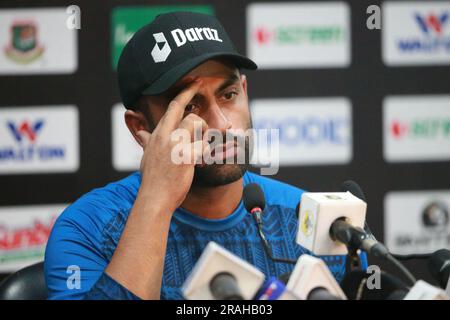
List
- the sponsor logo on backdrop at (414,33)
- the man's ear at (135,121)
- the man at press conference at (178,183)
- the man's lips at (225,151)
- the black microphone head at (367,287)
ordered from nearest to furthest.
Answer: the black microphone head at (367,287)
the man at press conference at (178,183)
the man's lips at (225,151)
the man's ear at (135,121)
the sponsor logo on backdrop at (414,33)

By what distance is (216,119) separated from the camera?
3.90ft

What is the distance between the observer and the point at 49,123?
228 centimetres

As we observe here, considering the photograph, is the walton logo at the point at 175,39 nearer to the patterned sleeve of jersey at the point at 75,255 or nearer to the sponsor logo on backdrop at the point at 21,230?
the patterned sleeve of jersey at the point at 75,255

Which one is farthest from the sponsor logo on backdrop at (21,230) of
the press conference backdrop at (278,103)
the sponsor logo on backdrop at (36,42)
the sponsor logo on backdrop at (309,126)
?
the sponsor logo on backdrop at (309,126)

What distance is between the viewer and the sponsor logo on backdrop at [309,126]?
7.43 ft

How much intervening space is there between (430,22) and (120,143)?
4.41 ft

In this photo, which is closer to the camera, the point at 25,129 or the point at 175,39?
the point at 175,39

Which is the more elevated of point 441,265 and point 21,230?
point 441,265

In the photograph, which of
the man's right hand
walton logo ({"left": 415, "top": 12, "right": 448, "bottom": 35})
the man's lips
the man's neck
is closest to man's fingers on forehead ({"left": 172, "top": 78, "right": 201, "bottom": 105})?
the man's right hand

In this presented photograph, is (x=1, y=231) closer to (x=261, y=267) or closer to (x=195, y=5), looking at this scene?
(x=195, y=5)

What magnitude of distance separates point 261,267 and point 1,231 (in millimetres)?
1409

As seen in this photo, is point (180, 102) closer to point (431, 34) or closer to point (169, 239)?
point (169, 239)

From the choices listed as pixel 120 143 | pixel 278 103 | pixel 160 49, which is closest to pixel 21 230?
pixel 120 143

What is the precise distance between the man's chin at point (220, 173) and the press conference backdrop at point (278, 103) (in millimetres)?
1007
